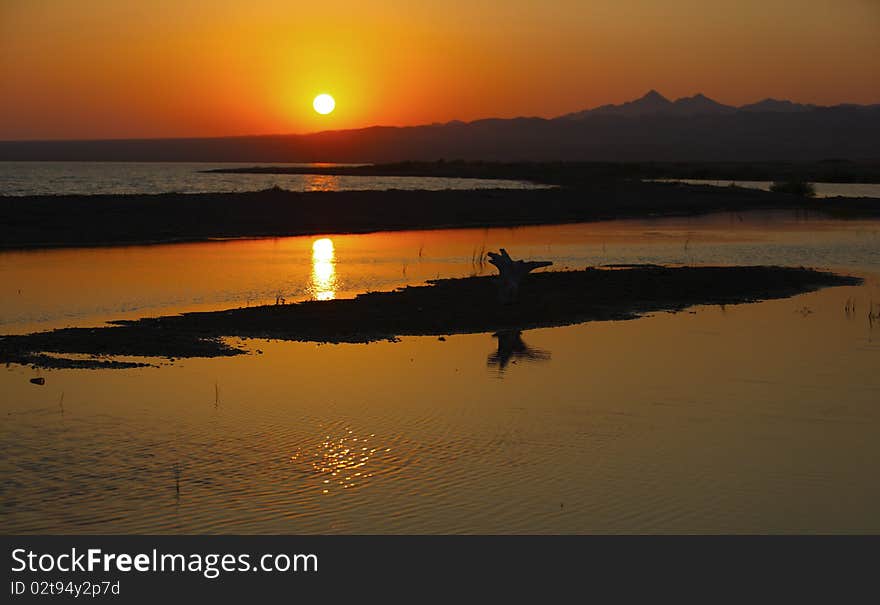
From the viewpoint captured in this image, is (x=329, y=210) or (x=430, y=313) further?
(x=329, y=210)

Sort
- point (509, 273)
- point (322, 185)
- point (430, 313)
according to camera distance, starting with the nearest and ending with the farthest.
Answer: point (430, 313) → point (509, 273) → point (322, 185)

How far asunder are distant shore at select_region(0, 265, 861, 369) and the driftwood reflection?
0.96 m

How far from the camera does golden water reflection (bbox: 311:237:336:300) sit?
77.8 feet

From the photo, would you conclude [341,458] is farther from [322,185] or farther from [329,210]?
[322,185]

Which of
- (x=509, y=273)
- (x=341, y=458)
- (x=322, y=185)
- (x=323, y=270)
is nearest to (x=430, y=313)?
(x=509, y=273)

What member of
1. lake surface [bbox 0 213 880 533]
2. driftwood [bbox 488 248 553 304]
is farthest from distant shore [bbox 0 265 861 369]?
lake surface [bbox 0 213 880 533]

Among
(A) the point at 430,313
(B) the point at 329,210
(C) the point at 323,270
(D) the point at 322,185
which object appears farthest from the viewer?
(D) the point at 322,185

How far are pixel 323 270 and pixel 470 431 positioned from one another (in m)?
16.0

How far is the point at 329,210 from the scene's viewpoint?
48.0 metres

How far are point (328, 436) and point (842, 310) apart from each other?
13.1 m

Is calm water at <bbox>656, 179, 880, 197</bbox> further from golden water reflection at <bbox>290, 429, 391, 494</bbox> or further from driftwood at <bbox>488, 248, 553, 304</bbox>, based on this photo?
golden water reflection at <bbox>290, 429, 391, 494</bbox>

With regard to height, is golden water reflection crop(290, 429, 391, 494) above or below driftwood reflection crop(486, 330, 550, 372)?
below
